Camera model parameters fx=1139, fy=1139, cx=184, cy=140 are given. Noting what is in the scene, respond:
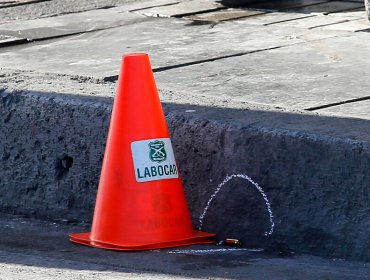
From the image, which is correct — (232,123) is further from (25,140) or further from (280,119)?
(25,140)

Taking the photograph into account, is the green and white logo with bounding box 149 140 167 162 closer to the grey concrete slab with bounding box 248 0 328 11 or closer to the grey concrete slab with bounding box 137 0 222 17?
the grey concrete slab with bounding box 137 0 222 17

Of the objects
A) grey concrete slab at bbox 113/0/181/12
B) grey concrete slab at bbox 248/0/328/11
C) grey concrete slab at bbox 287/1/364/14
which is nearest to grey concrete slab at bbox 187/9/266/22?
grey concrete slab at bbox 248/0/328/11

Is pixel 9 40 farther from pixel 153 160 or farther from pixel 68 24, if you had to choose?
pixel 153 160

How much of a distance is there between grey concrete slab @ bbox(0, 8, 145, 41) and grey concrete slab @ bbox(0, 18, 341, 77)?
209 millimetres

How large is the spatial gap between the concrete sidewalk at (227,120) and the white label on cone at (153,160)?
0.18 metres

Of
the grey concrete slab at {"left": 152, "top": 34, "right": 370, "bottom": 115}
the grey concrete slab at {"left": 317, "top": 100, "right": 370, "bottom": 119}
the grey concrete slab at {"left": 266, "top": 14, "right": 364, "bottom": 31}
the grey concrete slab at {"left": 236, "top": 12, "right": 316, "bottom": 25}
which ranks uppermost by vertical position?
the grey concrete slab at {"left": 236, "top": 12, "right": 316, "bottom": 25}

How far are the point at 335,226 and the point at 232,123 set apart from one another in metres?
0.68

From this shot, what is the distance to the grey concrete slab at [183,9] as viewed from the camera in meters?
8.69

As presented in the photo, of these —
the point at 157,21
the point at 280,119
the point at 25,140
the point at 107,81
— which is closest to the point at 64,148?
the point at 25,140

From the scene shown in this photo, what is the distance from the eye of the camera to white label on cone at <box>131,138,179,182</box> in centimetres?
493

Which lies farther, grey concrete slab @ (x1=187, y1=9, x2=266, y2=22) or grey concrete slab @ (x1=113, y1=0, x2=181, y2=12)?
grey concrete slab @ (x1=113, y1=0, x2=181, y2=12)

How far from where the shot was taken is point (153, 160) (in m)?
4.95

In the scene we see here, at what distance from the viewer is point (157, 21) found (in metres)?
8.39

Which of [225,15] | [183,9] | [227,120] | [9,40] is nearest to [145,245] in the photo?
[227,120]
